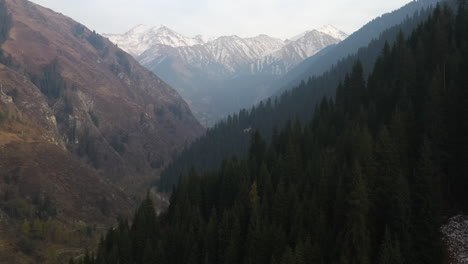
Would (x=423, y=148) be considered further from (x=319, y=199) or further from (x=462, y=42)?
(x=462, y=42)

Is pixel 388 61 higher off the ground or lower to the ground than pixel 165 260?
higher

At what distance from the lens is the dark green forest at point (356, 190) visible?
5156 centimetres

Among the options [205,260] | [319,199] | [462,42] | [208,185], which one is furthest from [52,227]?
[462,42]

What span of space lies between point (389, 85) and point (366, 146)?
111ft

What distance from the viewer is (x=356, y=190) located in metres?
53.9

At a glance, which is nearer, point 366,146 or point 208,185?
point 366,146

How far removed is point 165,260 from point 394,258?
40.2 m

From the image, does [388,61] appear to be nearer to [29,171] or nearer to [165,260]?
[165,260]

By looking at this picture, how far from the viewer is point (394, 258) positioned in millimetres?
45312

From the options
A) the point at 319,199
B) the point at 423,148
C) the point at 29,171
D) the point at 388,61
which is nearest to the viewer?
the point at 423,148

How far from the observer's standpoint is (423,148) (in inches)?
2195

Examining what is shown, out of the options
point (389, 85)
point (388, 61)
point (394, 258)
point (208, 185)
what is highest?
point (388, 61)

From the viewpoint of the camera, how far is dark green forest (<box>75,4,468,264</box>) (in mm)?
51562

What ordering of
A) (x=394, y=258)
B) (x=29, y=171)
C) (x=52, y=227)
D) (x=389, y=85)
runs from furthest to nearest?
(x=29, y=171)
(x=52, y=227)
(x=389, y=85)
(x=394, y=258)
